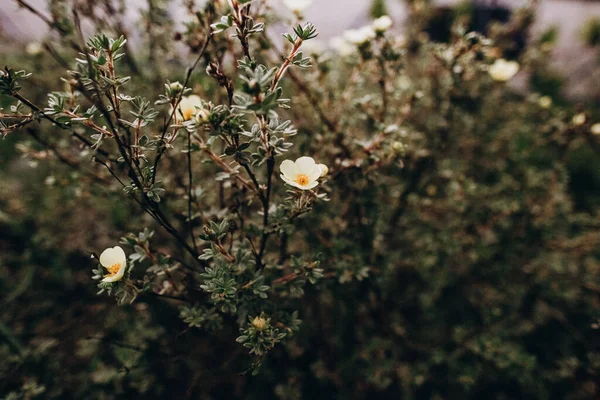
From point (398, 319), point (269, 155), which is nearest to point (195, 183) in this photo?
point (269, 155)

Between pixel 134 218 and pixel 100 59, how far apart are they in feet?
3.59

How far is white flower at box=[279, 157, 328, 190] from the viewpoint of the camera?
99 cm

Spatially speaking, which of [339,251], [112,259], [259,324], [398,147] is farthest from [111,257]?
[398,147]

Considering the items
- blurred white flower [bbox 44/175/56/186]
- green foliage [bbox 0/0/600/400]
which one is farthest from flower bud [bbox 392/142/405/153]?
blurred white flower [bbox 44/175/56/186]

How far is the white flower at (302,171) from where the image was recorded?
99 cm

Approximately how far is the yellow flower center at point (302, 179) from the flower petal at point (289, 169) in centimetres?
Answer: 1

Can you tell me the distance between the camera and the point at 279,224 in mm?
1070

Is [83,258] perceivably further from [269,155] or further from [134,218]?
[269,155]

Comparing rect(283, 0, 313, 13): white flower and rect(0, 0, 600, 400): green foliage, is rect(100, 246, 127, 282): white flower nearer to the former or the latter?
rect(0, 0, 600, 400): green foliage

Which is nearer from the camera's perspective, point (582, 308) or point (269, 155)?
point (269, 155)

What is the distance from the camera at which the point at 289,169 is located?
1.00 m

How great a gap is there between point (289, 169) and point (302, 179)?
46 millimetres

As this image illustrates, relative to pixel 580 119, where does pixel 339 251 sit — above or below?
below

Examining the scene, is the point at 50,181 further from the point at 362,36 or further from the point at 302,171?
the point at 362,36
